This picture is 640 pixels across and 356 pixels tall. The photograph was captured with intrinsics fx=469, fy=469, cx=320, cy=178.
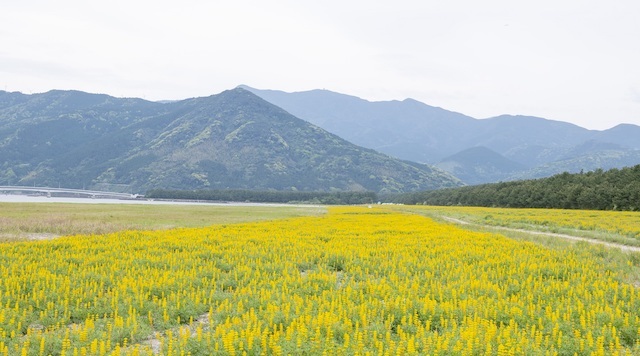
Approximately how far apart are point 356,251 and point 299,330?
11908 millimetres

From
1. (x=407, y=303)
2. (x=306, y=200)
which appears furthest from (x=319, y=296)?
(x=306, y=200)

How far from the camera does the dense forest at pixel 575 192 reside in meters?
63.0

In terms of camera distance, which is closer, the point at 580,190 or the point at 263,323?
the point at 263,323

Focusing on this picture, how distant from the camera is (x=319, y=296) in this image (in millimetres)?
12766

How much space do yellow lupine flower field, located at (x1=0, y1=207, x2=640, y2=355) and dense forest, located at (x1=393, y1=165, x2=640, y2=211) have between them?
51.4 meters

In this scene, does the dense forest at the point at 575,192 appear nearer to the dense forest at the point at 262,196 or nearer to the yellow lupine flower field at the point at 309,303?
the yellow lupine flower field at the point at 309,303

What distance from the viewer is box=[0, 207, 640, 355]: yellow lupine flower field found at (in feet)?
29.3

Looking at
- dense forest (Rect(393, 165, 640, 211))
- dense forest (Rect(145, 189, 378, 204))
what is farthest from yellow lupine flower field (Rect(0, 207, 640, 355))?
dense forest (Rect(145, 189, 378, 204))

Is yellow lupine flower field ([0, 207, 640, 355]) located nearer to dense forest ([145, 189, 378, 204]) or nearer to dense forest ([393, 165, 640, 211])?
dense forest ([393, 165, 640, 211])

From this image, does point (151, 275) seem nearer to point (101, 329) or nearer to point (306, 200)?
point (101, 329)

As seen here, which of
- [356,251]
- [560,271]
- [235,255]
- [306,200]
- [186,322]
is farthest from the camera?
[306,200]

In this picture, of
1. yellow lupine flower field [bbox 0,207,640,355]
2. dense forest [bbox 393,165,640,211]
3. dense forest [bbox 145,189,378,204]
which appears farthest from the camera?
dense forest [bbox 145,189,378,204]

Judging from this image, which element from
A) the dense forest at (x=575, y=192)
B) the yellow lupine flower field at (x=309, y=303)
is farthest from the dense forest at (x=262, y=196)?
the yellow lupine flower field at (x=309, y=303)

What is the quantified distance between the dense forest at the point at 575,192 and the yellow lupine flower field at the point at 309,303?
5137cm
